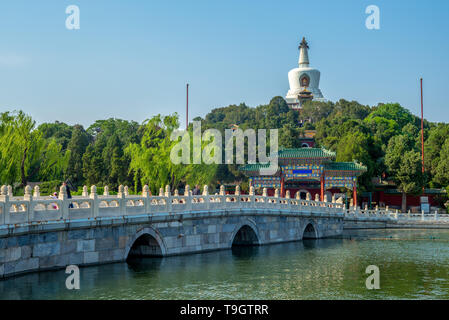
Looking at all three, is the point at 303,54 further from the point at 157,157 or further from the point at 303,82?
the point at 157,157

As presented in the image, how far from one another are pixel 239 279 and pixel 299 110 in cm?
6980

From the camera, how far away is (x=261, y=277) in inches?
720

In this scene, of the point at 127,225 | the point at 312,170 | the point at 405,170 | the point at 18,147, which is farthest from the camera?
the point at 405,170

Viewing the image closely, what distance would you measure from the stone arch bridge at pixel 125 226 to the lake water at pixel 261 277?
0.47 metres

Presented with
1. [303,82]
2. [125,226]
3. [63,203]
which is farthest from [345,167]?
[303,82]

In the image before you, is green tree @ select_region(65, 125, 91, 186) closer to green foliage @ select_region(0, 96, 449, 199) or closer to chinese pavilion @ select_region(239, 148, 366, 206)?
green foliage @ select_region(0, 96, 449, 199)

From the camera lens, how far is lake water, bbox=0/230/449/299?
15209mm

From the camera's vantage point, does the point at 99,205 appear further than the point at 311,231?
No

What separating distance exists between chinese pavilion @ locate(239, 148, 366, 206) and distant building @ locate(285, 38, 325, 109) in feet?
162

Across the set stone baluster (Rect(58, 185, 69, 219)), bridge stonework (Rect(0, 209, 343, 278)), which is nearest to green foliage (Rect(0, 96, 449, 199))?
bridge stonework (Rect(0, 209, 343, 278))

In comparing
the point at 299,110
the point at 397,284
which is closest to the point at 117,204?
the point at 397,284

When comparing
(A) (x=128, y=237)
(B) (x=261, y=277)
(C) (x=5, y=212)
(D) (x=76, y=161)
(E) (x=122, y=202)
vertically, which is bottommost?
(B) (x=261, y=277)

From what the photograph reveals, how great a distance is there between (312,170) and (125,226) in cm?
2230
